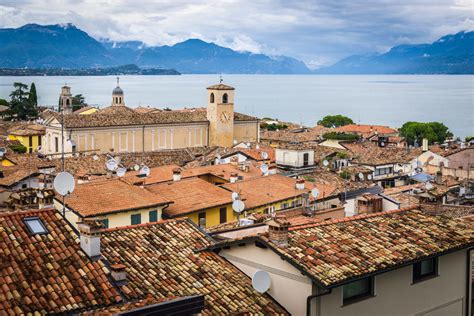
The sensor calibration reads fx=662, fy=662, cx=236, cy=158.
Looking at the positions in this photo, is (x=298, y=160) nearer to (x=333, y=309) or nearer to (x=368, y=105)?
(x=333, y=309)

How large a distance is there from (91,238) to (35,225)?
2.70 ft

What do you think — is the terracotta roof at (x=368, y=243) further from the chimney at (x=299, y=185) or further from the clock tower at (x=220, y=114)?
the clock tower at (x=220, y=114)

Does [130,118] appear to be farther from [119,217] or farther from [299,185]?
[119,217]

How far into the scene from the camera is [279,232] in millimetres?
8867

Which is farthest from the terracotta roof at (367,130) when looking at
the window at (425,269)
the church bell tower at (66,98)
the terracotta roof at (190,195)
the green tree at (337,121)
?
the window at (425,269)

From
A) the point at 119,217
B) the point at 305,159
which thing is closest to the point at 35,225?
the point at 119,217

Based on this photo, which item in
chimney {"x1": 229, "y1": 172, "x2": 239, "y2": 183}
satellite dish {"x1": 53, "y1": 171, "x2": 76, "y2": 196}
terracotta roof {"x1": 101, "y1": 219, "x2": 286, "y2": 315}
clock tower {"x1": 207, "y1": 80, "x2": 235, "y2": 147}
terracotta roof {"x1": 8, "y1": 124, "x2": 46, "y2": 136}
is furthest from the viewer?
clock tower {"x1": 207, "y1": 80, "x2": 235, "y2": 147}

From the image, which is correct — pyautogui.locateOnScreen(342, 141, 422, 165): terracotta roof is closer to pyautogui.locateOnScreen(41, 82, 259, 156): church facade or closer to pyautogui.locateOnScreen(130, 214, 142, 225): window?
pyautogui.locateOnScreen(41, 82, 259, 156): church facade

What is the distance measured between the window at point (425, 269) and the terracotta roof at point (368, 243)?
32cm

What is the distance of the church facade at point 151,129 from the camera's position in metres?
52.2

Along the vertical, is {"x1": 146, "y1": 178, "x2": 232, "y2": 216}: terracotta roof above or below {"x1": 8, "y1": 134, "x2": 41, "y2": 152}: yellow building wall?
Answer: above

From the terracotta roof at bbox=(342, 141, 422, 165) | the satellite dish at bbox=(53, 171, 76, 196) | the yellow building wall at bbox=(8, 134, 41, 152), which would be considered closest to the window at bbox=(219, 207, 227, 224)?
the satellite dish at bbox=(53, 171, 76, 196)

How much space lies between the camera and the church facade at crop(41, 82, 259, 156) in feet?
171

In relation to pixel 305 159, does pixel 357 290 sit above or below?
above
